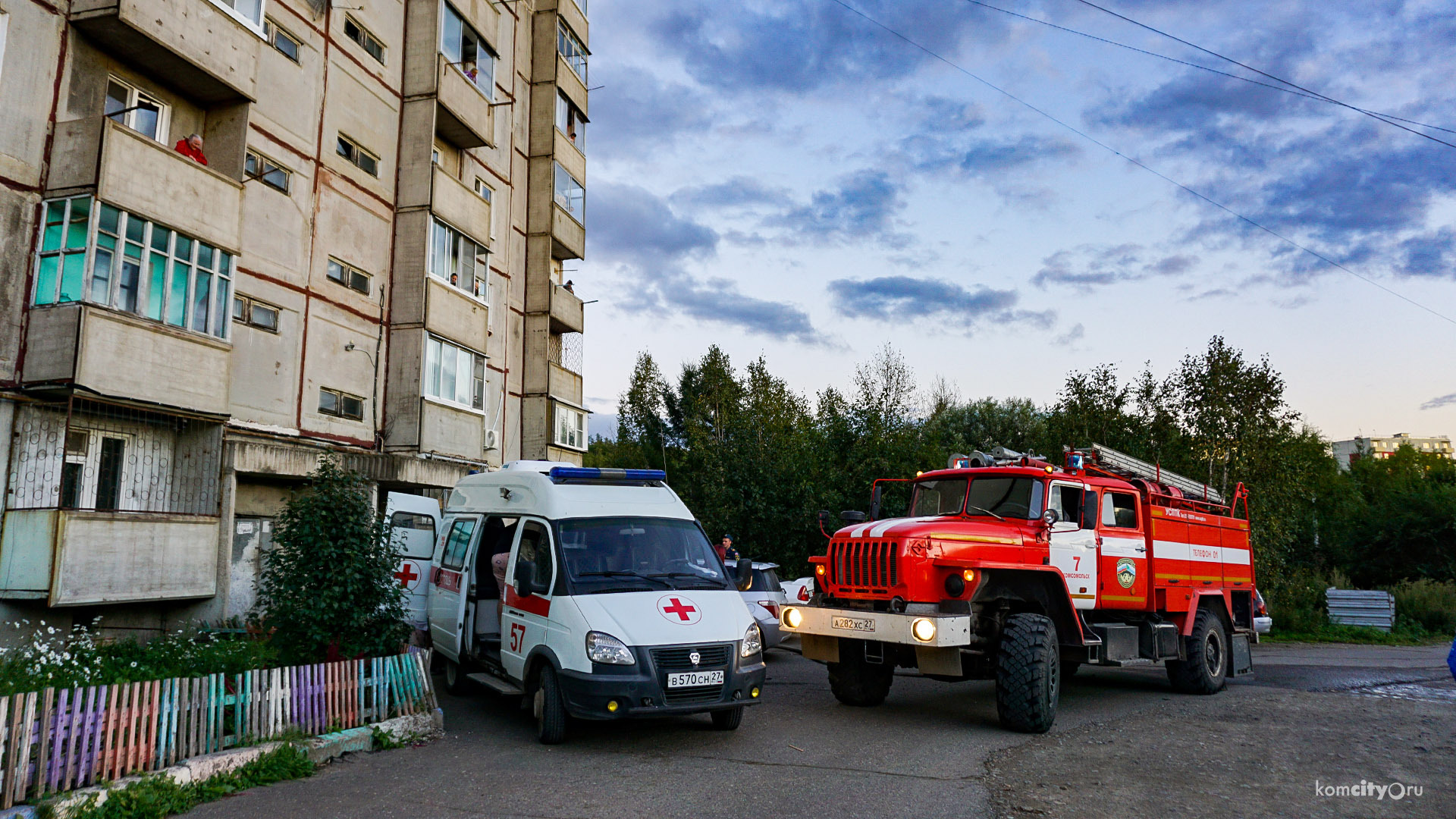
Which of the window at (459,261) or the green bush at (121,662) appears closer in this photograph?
the green bush at (121,662)

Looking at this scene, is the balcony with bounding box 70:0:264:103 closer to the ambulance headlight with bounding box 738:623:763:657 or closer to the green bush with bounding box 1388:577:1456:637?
the ambulance headlight with bounding box 738:623:763:657

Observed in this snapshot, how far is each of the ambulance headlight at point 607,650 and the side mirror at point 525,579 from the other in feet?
3.82

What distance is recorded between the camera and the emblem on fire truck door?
11094 millimetres

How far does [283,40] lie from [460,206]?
15.8 feet

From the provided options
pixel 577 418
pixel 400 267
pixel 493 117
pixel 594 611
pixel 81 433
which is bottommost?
pixel 594 611

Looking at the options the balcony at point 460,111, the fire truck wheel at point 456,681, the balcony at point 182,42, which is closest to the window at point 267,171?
the balcony at point 182,42

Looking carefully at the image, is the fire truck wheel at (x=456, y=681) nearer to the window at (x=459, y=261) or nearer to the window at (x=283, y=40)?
the window at (x=459, y=261)

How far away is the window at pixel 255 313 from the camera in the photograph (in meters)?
15.3

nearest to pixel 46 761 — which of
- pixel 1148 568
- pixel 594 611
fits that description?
pixel 594 611

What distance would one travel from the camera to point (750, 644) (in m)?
8.55

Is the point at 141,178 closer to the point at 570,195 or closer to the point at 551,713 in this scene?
the point at 551,713

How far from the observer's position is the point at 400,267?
19.3 meters

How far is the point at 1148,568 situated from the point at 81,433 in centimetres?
1408

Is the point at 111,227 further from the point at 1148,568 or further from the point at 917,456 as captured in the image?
the point at 917,456
